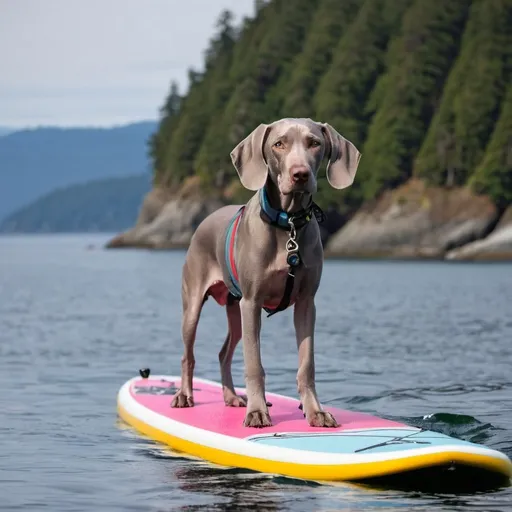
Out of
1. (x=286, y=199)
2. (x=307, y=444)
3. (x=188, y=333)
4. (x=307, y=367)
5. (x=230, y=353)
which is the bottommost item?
(x=307, y=444)

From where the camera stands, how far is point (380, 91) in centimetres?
10300

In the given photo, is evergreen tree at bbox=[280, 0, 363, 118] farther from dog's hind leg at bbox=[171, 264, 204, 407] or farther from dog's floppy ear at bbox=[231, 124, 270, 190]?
dog's floppy ear at bbox=[231, 124, 270, 190]

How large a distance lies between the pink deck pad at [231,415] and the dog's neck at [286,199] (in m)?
2.02

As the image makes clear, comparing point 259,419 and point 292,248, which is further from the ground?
point 292,248

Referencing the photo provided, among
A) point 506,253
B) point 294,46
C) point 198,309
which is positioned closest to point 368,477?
point 198,309

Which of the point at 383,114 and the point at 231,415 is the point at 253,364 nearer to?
the point at 231,415

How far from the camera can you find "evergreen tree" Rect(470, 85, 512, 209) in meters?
87.3

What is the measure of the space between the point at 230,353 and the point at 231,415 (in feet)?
3.49

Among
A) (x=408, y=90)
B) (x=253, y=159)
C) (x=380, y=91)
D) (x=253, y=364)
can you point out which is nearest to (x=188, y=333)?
(x=253, y=364)

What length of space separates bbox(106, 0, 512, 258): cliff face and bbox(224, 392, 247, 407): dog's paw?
6883cm

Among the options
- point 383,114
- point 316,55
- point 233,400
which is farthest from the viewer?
point 316,55

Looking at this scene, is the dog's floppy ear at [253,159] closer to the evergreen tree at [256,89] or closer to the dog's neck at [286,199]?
the dog's neck at [286,199]

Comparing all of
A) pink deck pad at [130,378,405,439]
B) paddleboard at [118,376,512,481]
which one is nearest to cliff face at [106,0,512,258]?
pink deck pad at [130,378,405,439]

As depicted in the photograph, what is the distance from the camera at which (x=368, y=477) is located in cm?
1003
